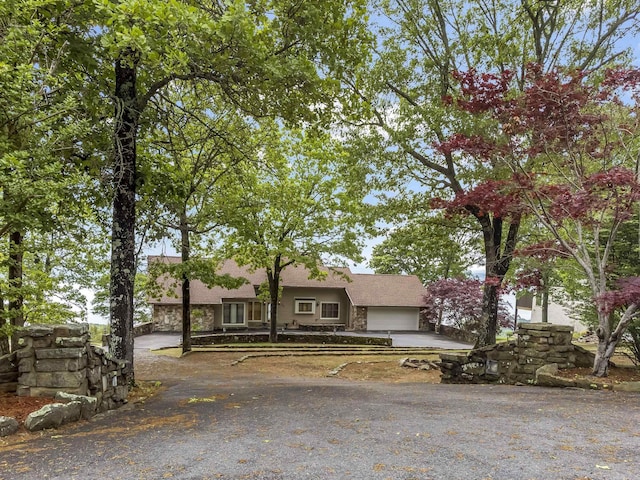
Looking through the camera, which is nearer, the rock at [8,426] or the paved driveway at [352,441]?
the paved driveway at [352,441]

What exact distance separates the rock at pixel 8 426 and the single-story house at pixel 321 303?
83.7 feet

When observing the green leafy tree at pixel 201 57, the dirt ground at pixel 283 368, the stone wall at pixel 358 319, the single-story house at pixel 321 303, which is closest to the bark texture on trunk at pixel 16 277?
the green leafy tree at pixel 201 57

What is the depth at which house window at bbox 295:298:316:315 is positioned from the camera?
33.2m

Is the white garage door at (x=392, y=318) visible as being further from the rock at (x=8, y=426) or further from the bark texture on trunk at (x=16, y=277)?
the rock at (x=8, y=426)

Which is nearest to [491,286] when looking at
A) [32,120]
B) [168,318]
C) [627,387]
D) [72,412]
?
[627,387]

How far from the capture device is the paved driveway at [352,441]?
149 inches

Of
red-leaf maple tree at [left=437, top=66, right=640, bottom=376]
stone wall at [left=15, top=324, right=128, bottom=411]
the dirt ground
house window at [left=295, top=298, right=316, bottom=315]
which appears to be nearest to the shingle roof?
house window at [left=295, top=298, right=316, bottom=315]

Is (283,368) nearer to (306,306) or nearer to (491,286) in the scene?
(491,286)

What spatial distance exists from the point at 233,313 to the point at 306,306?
19.1ft

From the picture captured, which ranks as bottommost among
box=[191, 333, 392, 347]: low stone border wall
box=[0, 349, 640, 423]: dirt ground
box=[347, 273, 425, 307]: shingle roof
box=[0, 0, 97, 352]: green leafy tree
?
box=[191, 333, 392, 347]: low stone border wall

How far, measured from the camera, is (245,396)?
8.06 meters

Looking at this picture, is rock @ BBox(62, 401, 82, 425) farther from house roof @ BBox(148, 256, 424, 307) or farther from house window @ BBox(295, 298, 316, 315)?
house window @ BBox(295, 298, 316, 315)

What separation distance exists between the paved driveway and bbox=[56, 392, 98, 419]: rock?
0.27 m

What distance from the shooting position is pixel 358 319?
110 ft
